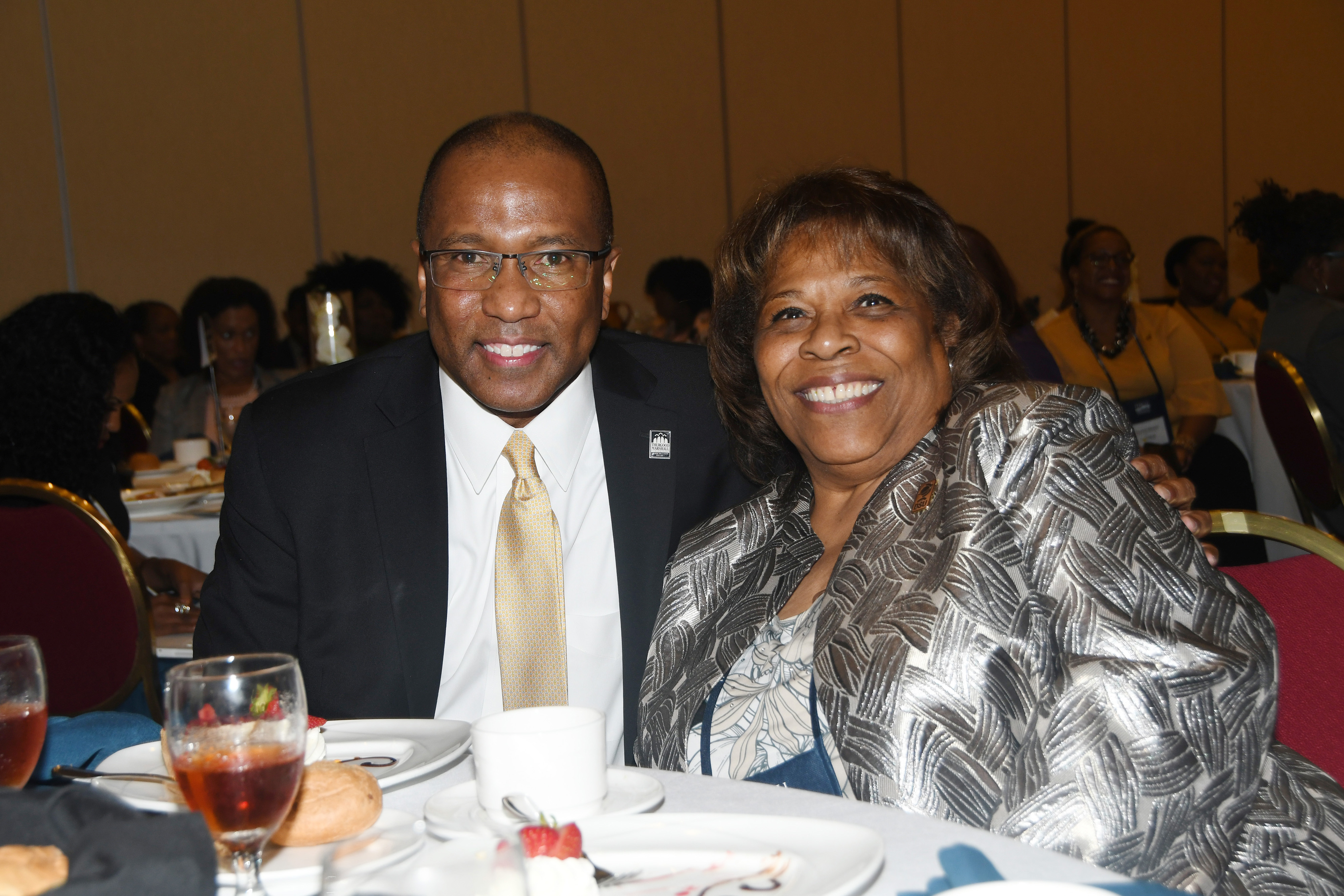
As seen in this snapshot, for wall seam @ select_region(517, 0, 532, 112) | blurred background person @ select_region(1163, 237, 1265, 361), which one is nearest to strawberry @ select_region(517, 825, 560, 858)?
wall seam @ select_region(517, 0, 532, 112)

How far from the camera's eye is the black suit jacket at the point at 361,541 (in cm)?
173

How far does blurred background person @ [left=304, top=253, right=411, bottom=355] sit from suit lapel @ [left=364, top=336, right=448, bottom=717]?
15.0 feet

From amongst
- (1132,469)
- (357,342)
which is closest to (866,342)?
(1132,469)

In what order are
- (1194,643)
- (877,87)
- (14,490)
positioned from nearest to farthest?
1. (1194,643)
2. (14,490)
3. (877,87)

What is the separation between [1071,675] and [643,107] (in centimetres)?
718

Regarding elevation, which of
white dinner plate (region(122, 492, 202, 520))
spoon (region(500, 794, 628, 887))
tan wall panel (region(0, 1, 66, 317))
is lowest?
white dinner plate (region(122, 492, 202, 520))

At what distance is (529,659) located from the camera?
1717 millimetres

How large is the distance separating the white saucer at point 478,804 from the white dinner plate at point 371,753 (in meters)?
0.06

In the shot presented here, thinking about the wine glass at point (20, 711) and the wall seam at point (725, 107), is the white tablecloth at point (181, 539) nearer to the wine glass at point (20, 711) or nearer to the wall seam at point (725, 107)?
the wine glass at point (20, 711)

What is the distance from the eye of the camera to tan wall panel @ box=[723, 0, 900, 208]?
8.31 metres

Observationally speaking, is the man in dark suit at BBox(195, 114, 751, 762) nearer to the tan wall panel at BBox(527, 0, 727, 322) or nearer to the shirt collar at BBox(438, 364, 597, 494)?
the shirt collar at BBox(438, 364, 597, 494)

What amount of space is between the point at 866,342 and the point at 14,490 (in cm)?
186

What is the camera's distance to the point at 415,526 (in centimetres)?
176

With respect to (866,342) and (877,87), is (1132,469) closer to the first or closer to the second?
(866,342)
